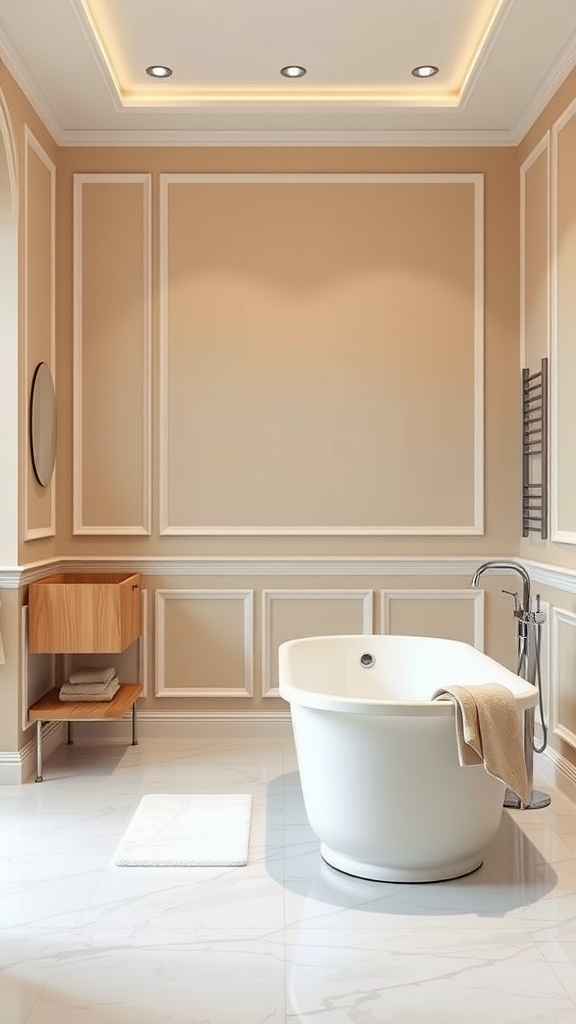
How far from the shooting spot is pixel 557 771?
384cm

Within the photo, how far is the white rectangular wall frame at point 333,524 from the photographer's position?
177 inches

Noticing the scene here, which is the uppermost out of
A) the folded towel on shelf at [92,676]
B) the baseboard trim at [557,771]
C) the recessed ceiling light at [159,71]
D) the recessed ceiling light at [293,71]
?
the recessed ceiling light at [159,71]

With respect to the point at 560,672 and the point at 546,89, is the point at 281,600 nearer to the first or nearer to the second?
the point at 560,672

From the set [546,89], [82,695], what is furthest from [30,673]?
[546,89]

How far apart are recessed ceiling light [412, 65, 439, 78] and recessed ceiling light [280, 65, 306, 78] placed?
0.49 m

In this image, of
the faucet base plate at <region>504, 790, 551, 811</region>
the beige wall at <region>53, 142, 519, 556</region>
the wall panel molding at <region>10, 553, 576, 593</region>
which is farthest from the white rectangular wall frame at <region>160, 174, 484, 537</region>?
the faucet base plate at <region>504, 790, 551, 811</region>

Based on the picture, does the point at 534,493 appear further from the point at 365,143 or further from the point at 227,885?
the point at 227,885

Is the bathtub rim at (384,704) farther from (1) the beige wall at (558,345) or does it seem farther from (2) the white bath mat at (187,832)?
(1) the beige wall at (558,345)

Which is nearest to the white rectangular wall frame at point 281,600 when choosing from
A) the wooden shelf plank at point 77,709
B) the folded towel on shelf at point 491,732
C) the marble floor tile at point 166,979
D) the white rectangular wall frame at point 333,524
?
the white rectangular wall frame at point 333,524

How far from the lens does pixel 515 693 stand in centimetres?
281

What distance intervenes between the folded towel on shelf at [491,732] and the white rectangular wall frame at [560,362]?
1.15 meters

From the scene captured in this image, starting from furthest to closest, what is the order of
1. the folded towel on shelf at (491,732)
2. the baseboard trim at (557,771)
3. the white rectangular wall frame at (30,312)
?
the white rectangular wall frame at (30,312) < the baseboard trim at (557,771) < the folded towel on shelf at (491,732)

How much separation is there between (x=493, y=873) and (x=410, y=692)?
1092 millimetres

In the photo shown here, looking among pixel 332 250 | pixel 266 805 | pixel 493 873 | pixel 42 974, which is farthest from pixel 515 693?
pixel 332 250
